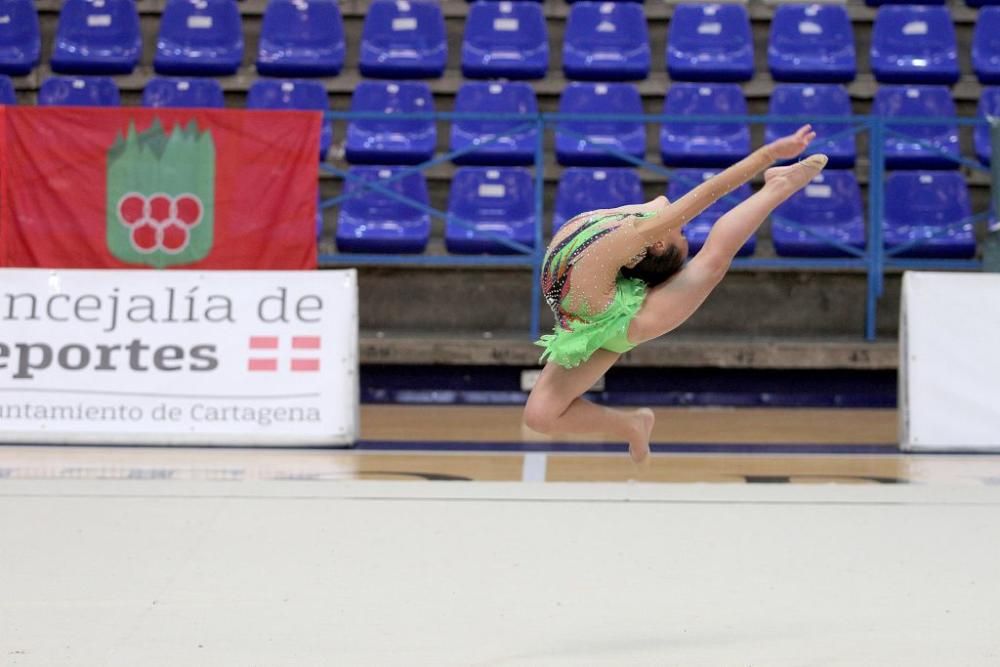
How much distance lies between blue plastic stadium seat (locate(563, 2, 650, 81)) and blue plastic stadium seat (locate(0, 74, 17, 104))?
3.59 m

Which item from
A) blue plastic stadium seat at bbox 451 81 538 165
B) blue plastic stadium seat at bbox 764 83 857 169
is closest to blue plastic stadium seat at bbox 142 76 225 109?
blue plastic stadium seat at bbox 451 81 538 165

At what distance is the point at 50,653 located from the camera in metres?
2.67

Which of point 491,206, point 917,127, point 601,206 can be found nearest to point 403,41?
point 491,206

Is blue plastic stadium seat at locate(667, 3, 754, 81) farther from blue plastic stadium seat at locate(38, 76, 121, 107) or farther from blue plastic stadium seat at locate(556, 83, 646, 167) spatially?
blue plastic stadium seat at locate(38, 76, 121, 107)

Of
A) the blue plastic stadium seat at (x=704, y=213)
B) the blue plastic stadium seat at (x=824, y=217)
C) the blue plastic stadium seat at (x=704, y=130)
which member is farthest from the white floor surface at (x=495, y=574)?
the blue plastic stadium seat at (x=704, y=130)

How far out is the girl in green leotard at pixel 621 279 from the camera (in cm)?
312

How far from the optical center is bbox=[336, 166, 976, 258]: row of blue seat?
299 inches

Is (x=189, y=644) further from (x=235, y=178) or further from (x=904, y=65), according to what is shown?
(x=904, y=65)

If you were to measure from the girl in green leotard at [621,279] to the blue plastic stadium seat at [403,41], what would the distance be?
16.8 feet

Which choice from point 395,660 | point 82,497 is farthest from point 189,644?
point 82,497

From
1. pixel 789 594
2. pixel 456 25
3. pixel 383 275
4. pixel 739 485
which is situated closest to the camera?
pixel 789 594

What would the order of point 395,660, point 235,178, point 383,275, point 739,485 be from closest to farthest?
point 395,660
point 739,485
point 235,178
point 383,275

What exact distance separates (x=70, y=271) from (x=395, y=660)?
4.04m

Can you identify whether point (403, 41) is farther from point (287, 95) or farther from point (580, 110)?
point (580, 110)
